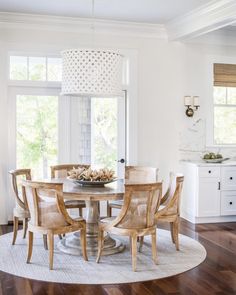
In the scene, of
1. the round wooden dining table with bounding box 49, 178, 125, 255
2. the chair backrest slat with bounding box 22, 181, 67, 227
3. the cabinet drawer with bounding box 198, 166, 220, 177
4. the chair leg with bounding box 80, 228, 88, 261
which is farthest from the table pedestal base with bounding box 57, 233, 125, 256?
the cabinet drawer with bounding box 198, 166, 220, 177

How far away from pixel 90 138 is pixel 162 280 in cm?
290

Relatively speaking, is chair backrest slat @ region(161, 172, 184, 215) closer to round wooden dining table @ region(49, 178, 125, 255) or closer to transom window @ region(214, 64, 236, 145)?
round wooden dining table @ region(49, 178, 125, 255)

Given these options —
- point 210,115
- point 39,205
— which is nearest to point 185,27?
point 210,115

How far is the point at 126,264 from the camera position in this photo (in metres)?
4.20

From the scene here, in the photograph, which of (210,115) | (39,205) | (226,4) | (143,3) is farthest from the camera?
(210,115)

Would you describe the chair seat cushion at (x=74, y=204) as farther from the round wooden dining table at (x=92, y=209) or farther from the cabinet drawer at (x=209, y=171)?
the cabinet drawer at (x=209, y=171)

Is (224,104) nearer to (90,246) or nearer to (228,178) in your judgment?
(228,178)

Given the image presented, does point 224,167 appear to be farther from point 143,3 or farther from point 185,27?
point 143,3

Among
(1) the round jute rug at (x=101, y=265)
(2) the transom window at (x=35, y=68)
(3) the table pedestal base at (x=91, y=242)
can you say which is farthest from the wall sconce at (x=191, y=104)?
(3) the table pedestal base at (x=91, y=242)

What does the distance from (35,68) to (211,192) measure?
3.02m

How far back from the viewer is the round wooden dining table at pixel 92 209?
162 inches

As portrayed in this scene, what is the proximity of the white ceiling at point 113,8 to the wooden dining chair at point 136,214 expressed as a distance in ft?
8.20

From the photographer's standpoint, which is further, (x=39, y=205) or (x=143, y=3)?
(x=143, y=3)

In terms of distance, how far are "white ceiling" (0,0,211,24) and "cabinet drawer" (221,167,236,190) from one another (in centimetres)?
228
